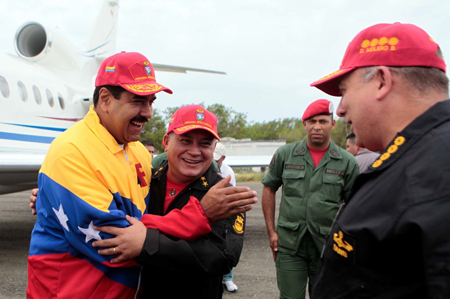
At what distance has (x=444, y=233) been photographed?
3.01 ft

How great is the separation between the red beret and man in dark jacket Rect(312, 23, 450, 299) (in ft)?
8.56

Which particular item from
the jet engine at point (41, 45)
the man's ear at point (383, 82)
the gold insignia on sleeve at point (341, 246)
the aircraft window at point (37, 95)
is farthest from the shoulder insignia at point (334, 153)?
the jet engine at point (41, 45)

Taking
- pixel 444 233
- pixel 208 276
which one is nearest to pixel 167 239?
pixel 208 276

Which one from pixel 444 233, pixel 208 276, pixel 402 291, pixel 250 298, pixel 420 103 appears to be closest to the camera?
pixel 444 233

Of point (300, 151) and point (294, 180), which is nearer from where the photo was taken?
point (294, 180)

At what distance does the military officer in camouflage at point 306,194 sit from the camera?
356cm

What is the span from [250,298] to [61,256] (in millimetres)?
3434

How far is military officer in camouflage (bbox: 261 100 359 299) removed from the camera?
356cm

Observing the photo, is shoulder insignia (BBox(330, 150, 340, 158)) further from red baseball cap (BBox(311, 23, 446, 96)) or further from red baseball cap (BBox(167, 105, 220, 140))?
red baseball cap (BBox(311, 23, 446, 96))

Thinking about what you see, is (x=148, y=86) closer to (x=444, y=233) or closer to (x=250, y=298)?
(x=444, y=233)

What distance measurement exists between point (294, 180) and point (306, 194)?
194 millimetres

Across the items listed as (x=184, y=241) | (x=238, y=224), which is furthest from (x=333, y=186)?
(x=184, y=241)

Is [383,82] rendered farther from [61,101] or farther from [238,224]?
[61,101]

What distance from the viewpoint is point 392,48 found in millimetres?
1261
